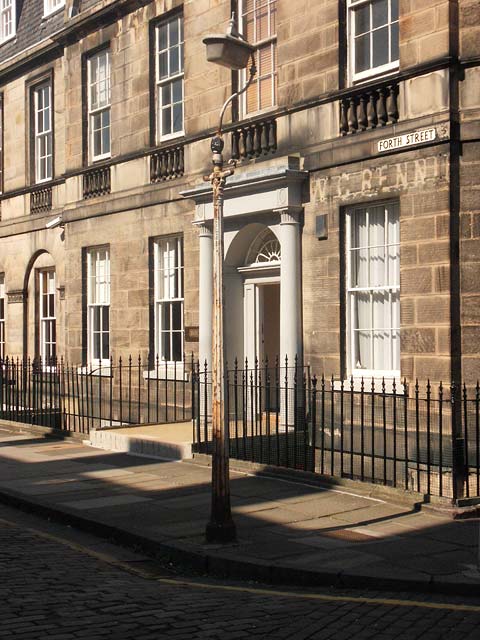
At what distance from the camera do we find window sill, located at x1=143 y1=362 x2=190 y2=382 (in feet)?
57.9

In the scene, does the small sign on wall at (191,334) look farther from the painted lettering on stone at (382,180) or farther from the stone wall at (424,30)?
the stone wall at (424,30)

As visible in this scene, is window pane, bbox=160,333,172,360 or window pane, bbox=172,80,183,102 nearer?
window pane, bbox=172,80,183,102

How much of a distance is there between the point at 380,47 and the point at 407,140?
1.73 meters

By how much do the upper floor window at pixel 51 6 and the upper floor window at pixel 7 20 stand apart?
1779mm

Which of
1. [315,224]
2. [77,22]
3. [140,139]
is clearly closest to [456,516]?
[315,224]

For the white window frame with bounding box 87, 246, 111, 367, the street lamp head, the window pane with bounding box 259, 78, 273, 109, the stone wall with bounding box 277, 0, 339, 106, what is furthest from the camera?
the white window frame with bounding box 87, 246, 111, 367

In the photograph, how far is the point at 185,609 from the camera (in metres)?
7.39

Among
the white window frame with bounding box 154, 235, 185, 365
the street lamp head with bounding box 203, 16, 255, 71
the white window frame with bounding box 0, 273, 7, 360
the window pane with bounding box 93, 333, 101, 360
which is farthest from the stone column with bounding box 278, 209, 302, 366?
the white window frame with bounding box 0, 273, 7, 360

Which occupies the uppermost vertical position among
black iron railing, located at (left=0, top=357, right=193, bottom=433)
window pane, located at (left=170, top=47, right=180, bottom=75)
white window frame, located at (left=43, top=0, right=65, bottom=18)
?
white window frame, located at (left=43, top=0, right=65, bottom=18)

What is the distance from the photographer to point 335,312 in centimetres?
1433

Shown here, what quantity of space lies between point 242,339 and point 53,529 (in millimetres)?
6733

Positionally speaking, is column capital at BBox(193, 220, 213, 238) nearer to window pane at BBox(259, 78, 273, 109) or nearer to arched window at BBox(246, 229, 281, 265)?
arched window at BBox(246, 229, 281, 265)

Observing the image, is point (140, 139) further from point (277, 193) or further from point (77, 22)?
point (277, 193)

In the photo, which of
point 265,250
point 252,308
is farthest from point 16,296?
point 265,250
